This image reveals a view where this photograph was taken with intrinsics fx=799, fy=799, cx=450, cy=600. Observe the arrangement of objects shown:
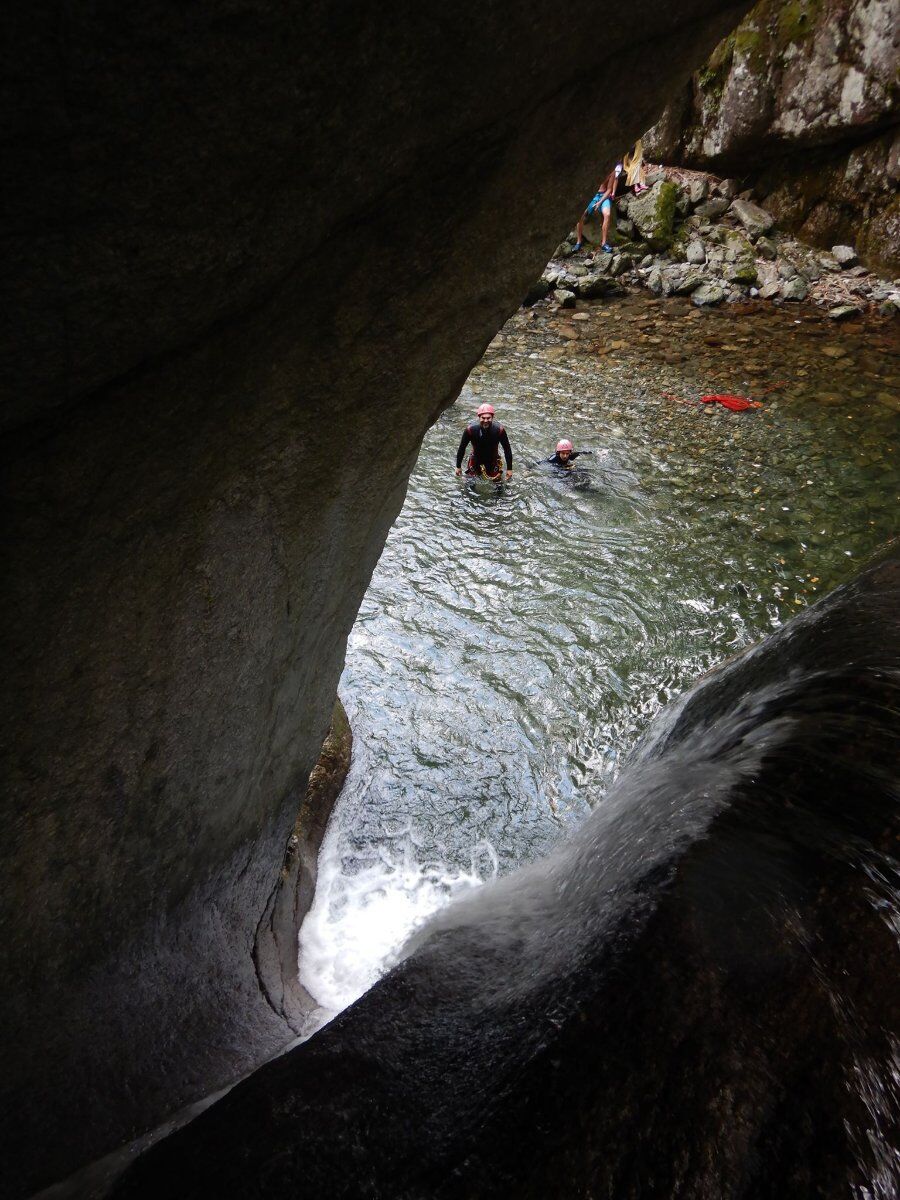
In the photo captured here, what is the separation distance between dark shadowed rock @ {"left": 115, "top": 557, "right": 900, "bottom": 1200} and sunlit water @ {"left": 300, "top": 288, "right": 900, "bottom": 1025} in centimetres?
227

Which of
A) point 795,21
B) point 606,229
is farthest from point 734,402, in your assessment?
point 795,21

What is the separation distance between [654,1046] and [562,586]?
6.35m

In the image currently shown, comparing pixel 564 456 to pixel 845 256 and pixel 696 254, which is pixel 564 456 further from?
pixel 845 256

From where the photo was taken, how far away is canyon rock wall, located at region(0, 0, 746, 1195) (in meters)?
1.55

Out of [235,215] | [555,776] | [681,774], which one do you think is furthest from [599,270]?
[235,215]

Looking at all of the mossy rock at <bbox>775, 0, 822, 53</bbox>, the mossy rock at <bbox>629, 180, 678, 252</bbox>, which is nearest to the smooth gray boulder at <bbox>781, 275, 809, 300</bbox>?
the mossy rock at <bbox>629, 180, 678, 252</bbox>

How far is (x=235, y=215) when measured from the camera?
1.83m

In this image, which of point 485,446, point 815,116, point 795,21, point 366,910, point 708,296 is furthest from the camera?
point 815,116

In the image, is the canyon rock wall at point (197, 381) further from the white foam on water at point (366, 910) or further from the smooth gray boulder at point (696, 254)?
the smooth gray boulder at point (696, 254)

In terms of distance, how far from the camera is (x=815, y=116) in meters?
15.5

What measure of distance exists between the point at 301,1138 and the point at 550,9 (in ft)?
9.76

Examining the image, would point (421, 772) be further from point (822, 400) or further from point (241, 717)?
point (822, 400)

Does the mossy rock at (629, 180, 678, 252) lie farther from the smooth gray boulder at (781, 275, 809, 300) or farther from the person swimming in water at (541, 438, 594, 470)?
the person swimming in water at (541, 438, 594, 470)

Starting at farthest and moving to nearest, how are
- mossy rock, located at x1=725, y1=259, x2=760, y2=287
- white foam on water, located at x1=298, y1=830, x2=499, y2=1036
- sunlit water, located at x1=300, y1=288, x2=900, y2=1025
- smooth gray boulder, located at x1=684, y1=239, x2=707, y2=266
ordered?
1. smooth gray boulder, located at x1=684, y1=239, x2=707, y2=266
2. mossy rock, located at x1=725, y1=259, x2=760, y2=287
3. sunlit water, located at x1=300, y1=288, x2=900, y2=1025
4. white foam on water, located at x1=298, y1=830, x2=499, y2=1036
